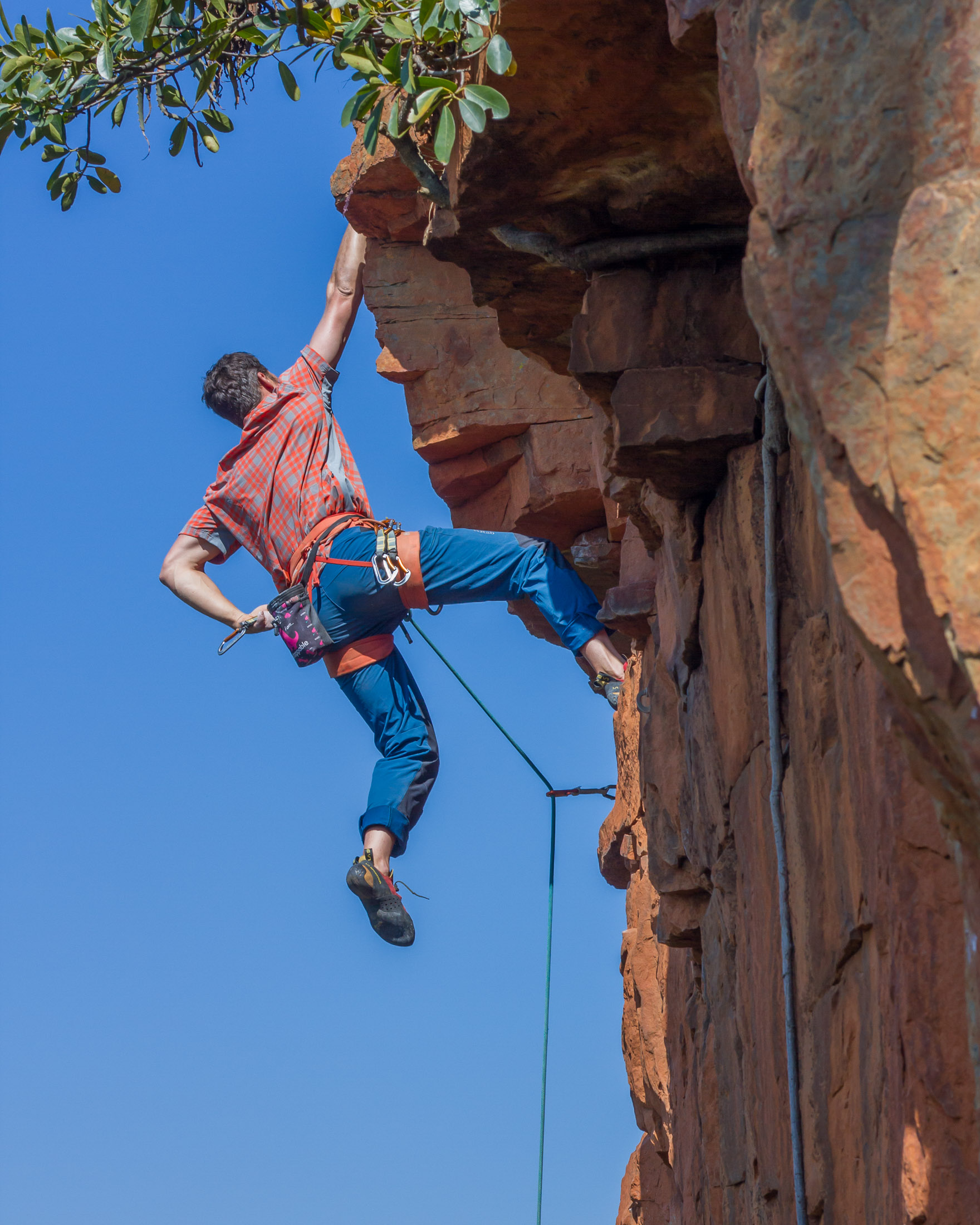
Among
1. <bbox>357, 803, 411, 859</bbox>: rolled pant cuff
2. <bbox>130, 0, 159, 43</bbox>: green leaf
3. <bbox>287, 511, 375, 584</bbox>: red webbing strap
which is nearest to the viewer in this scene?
<bbox>130, 0, 159, 43</bbox>: green leaf

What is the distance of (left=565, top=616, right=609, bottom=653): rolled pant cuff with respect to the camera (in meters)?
5.78

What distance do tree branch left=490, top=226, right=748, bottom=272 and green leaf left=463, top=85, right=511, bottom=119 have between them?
2.10 feet

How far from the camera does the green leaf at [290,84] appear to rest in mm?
3605

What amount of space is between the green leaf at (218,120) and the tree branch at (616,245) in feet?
3.03

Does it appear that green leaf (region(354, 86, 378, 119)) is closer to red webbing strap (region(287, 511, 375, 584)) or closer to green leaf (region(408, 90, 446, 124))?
green leaf (region(408, 90, 446, 124))

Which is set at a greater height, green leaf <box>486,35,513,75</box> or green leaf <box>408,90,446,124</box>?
green leaf <box>408,90,446,124</box>

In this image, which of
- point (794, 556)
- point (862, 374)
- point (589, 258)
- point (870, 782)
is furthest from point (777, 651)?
point (862, 374)

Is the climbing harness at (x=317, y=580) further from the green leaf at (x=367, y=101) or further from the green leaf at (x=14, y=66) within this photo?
the green leaf at (x=367, y=101)

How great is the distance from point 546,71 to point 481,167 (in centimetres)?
32

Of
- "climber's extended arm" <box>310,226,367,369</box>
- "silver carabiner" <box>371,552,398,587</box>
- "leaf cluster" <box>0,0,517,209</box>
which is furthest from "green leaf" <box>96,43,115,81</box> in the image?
"climber's extended arm" <box>310,226,367,369</box>

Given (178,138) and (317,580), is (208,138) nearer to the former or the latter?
(178,138)

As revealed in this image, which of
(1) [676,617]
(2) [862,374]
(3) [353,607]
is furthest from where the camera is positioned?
(3) [353,607]

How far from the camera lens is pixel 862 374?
1.77m

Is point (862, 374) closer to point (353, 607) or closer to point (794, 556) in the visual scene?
point (794, 556)
